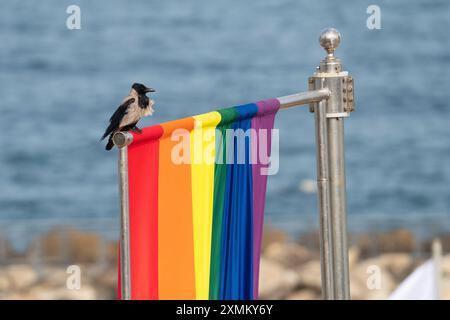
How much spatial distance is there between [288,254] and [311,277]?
2.55ft

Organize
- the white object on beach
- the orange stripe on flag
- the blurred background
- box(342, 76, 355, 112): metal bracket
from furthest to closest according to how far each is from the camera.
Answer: the blurred background < the white object on beach < box(342, 76, 355, 112): metal bracket < the orange stripe on flag

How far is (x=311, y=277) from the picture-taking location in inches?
785

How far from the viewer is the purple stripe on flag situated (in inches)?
221

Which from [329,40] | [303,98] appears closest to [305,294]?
[329,40]

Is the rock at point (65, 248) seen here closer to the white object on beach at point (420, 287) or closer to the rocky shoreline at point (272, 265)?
the rocky shoreline at point (272, 265)

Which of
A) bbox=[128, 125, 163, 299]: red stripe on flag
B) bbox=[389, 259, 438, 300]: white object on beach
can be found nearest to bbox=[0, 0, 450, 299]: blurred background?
bbox=[389, 259, 438, 300]: white object on beach

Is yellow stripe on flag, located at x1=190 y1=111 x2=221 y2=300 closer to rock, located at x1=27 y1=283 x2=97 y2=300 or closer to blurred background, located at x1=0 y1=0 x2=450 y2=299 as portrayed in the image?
blurred background, located at x1=0 y1=0 x2=450 y2=299

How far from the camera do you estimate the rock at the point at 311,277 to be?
65.0 feet

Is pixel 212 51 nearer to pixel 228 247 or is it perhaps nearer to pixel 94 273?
pixel 94 273

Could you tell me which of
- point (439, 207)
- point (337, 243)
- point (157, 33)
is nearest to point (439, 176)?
point (439, 207)

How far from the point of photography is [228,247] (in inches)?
212

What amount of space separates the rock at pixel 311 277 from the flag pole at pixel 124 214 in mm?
15416

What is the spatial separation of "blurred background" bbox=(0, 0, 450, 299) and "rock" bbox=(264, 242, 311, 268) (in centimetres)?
3

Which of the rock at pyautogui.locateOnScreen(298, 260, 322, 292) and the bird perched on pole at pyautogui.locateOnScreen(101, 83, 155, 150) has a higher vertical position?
the bird perched on pole at pyautogui.locateOnScreen(101, 83, 155, 150)
